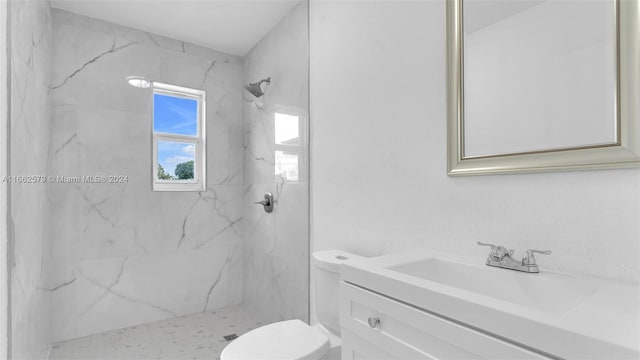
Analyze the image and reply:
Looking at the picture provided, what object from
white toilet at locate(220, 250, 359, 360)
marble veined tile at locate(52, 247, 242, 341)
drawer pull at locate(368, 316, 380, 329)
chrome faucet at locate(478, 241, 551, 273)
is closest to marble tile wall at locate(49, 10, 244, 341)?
marble veined tile at locate(52, 247, 242, 341)

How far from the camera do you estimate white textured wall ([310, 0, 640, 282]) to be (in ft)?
2.88

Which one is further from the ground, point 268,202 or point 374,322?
point 268,202

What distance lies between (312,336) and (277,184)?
4.21ft

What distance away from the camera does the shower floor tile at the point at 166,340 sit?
2.18 m

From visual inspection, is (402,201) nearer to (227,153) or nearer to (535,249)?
(535,249)

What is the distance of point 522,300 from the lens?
91cm

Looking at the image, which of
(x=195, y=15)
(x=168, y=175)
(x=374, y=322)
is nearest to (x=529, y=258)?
(x=374, y=322)

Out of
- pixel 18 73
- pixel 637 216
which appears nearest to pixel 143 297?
pixel 18 73

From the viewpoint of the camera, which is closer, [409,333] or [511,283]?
[409,333]

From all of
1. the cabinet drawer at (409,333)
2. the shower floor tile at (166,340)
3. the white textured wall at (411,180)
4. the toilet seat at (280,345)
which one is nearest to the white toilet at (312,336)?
the toilet seat at (280,345)

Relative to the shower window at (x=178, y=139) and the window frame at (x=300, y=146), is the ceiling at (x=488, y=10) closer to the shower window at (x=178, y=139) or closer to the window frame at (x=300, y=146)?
the window frame at (x=300, y=146)

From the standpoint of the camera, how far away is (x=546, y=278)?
34.7 inches

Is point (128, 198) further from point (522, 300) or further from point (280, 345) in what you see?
point (522, 300)

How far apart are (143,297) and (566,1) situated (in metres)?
3.13
